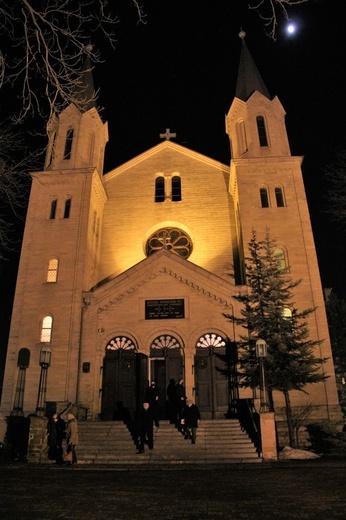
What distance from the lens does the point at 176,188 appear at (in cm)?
2556

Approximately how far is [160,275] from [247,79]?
1568 centimetres

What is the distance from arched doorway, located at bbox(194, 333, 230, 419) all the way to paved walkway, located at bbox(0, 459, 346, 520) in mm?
7180

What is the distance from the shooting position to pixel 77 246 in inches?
830

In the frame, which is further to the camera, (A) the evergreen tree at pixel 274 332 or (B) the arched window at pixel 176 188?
(B) the arched window at pixel 176 188

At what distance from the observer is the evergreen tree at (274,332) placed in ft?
51.7

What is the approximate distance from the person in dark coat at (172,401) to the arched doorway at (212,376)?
1.33m

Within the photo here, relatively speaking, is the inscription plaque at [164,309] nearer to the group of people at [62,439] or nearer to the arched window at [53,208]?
the group of people at [62,439]

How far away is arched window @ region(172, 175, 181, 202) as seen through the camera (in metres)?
25.1

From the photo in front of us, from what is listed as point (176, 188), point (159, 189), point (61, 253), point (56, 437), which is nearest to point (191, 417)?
point (56, 437)

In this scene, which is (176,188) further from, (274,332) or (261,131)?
(274,332)

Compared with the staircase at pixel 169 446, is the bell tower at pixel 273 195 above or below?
above

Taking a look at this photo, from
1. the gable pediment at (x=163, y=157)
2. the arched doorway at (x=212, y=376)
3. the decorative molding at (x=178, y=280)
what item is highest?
the gable pediment at (x=163, y=157)

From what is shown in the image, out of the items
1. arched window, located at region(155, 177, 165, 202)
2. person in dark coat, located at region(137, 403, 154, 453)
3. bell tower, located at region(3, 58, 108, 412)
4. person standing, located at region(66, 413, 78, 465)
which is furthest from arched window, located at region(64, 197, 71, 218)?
person in dark coat, located at region(137, 403, 154, 453)

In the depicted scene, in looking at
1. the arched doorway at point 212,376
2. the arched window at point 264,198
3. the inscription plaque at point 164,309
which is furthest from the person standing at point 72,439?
the arched window at point 264,198
